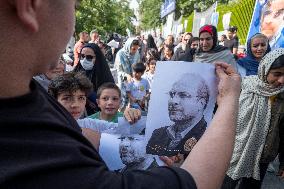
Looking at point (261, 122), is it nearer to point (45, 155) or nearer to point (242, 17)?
point (45, 155)

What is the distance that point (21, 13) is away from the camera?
653 millimetres

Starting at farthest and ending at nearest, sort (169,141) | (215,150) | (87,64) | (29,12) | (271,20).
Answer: (271,20) → (87,64) → (169,141) → (215,150) → (29,12)

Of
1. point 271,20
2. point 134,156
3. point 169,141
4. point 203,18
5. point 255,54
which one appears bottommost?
point 134,156

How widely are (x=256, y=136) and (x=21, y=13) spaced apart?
304cm

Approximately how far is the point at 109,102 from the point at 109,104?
3 centimetres

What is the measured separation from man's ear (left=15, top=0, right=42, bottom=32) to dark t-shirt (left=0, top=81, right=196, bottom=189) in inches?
5.4

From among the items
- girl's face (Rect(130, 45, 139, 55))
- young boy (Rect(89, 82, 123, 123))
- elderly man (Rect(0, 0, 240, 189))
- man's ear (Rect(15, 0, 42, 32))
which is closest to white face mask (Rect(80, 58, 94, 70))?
young boy (Rect(89, 82, 123, 123))

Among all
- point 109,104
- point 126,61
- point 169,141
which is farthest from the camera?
point 126,61

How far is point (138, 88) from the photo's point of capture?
19.3 ft

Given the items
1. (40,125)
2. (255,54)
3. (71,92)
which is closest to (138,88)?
(255,54)

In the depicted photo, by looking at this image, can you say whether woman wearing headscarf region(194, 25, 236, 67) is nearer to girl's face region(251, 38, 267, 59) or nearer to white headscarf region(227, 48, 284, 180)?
girl's face region(251, 38, 267, 59)

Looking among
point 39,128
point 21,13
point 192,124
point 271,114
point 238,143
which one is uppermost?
point 21,13

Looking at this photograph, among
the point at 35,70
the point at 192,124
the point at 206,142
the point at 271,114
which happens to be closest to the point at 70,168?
the point at 35,70

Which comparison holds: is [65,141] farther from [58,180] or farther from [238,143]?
[238,143]
